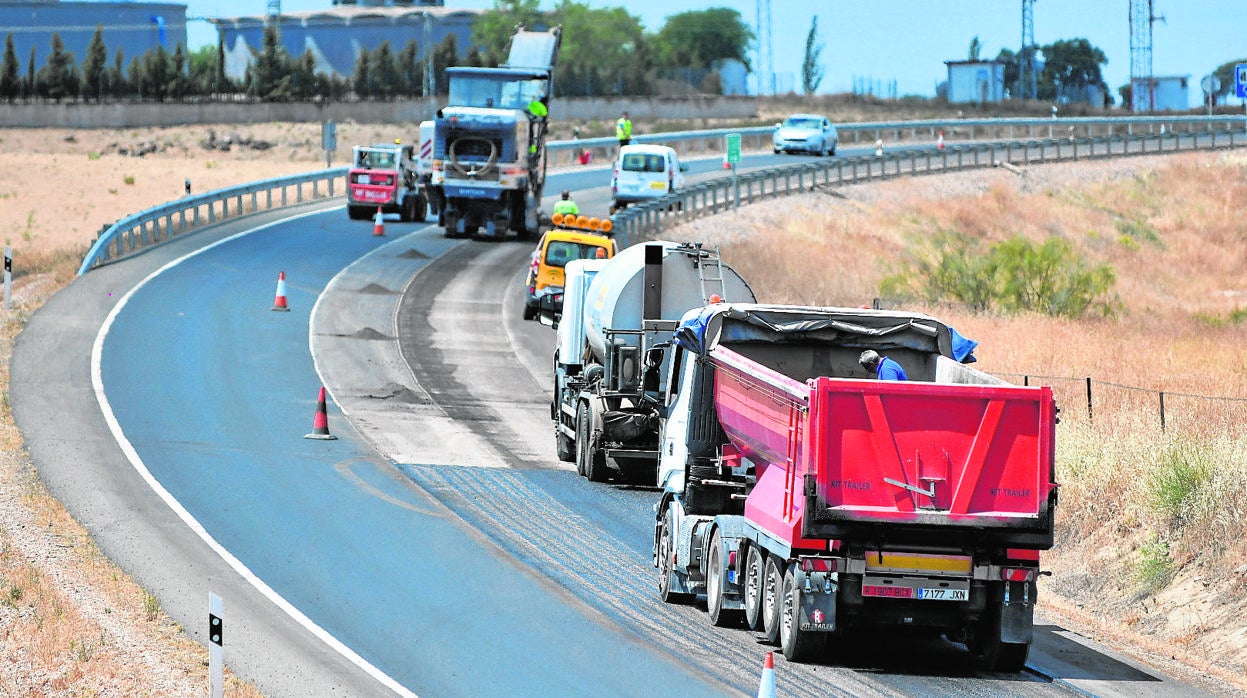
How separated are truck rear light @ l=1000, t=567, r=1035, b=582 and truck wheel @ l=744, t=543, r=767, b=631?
2.14 metres

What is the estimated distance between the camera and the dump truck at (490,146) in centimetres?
4481

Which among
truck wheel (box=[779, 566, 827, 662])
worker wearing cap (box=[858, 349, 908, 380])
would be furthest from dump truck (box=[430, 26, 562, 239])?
truck wheel (box=[779, 566, 827, 662])

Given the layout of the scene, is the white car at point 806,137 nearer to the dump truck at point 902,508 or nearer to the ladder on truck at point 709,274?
the ladder on truck at point 709,274

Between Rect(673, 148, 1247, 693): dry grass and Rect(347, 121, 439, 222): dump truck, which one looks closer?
Rect(673, 148, 1247, 693): dry grass

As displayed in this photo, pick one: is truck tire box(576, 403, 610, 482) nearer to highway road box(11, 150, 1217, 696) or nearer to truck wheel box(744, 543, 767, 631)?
highway road box(11, 150, 1217, 696)

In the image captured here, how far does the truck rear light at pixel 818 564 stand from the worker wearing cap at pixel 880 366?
2.08 meters

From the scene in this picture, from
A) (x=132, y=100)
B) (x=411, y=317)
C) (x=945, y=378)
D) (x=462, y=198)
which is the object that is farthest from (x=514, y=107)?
(x=132, y=100)

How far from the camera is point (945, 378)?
52.5 ft

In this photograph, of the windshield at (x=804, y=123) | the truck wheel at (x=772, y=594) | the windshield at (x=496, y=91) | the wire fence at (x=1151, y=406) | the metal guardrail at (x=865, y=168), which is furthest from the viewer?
the windshield at (x=804, y=123)

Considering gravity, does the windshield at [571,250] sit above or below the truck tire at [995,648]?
above

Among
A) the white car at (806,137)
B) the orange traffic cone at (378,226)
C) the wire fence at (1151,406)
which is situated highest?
the white car at (806,137)

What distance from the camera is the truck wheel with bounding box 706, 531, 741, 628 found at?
52.0ft

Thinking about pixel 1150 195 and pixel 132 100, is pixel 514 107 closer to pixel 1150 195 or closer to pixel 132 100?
pixel 1150 195

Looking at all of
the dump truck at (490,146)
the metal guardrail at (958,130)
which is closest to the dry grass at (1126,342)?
the dump truck at (490,146)
